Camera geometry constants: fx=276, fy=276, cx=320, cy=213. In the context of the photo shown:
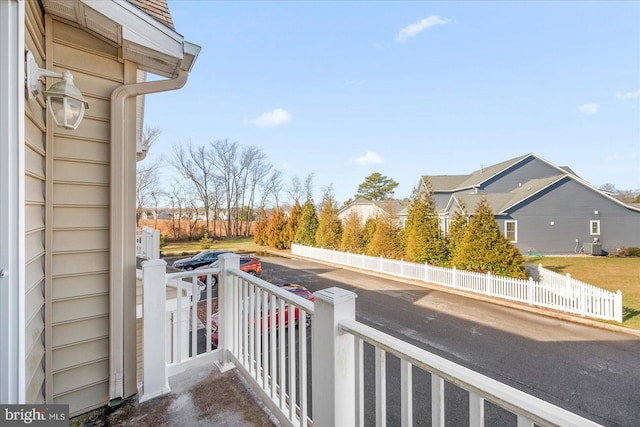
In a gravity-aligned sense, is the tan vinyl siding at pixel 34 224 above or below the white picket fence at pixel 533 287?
above

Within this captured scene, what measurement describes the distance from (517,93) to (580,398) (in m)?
15.9

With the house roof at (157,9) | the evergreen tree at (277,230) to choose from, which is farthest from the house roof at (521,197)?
the house roof at (157,9)

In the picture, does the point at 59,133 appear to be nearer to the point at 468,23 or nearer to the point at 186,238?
the point at 468,23

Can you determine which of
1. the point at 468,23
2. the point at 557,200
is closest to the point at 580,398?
the point at 468,23

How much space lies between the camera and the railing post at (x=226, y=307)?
262 centimetres

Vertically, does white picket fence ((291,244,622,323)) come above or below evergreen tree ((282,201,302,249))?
below

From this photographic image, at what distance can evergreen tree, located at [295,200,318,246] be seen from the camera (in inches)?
740

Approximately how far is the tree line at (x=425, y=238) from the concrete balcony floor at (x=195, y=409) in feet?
30.2

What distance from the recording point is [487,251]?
360 inches

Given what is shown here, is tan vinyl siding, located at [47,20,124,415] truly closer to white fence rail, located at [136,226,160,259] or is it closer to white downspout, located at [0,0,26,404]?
white downspout, located at [0,0,26,404]

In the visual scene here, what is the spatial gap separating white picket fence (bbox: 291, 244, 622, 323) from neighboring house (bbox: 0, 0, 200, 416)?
927 cm

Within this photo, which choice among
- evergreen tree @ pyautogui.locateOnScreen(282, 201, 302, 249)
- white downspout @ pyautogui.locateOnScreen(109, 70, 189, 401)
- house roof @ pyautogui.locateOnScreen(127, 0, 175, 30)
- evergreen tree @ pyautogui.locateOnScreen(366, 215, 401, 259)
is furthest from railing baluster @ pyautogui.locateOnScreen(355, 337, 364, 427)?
evergreen tree @ pyautogui.locateOnScreen(282, 201, 302, 249)

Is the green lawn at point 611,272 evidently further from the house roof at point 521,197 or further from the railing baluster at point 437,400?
the railing baluster at point 437,400

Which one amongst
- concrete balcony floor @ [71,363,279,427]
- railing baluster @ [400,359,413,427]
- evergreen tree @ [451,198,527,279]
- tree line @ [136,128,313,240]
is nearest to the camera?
railing baluster @ [400,359,413,427]
